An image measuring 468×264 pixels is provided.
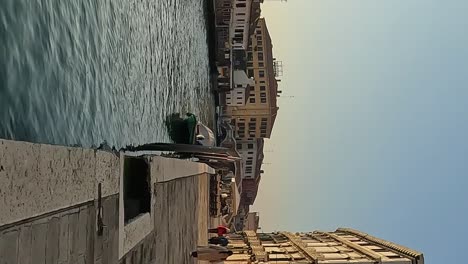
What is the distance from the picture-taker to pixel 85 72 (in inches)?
565

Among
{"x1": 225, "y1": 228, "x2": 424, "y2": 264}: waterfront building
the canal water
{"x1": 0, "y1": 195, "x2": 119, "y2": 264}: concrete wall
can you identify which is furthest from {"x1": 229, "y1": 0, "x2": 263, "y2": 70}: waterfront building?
{"x1": 0, "y1": 195, "x2": 119, "y2": 264}: concrete wall

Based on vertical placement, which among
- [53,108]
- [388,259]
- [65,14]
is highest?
[65,14]

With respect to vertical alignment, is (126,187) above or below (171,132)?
below

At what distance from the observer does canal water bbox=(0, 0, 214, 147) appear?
393 inches

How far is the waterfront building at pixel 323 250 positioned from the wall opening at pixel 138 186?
34007 millimetres

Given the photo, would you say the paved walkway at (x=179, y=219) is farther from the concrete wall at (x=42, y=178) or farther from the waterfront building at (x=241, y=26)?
the waterfront building at (x=241, y=26)

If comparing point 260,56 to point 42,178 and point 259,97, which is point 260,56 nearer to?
point 259,97

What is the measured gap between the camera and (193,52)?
43.4 m

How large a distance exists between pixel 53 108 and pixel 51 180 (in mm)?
6219

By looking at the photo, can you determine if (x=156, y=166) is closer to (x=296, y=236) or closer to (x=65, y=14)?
(x=65, y=14)

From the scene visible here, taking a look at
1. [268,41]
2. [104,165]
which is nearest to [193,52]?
[104,165]

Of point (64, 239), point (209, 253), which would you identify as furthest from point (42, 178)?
point (209, 253)

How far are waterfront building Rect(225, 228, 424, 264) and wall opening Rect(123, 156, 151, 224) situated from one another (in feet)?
112

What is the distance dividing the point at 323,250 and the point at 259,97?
198 ft
